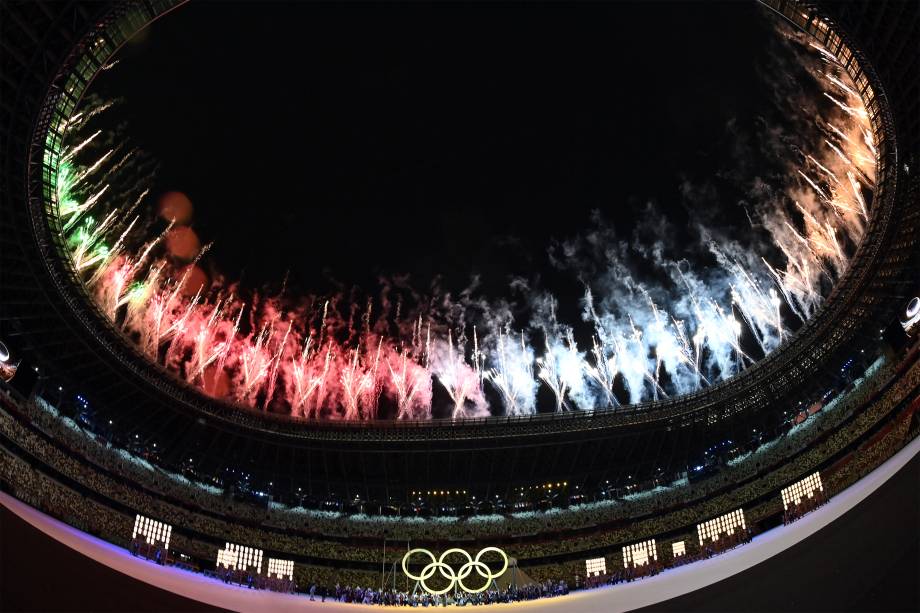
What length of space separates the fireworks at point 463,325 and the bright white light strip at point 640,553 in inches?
358

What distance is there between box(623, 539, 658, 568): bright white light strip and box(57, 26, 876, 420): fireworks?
9.10 metres

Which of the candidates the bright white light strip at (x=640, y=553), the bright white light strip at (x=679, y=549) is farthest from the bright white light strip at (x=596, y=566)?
the bright white light strip at (x=679, y=549)

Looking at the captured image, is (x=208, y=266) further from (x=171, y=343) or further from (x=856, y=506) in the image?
(x=856, y=506)

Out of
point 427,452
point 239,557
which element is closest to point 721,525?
point 427,452

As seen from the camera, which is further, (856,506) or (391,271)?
(391,271)

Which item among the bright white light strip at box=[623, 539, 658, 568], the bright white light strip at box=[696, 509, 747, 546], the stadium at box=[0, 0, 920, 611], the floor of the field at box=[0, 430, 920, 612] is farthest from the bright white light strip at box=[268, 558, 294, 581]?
the bright white light strip at box=[696, 509, 747, 546]

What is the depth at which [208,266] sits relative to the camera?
42.1 m

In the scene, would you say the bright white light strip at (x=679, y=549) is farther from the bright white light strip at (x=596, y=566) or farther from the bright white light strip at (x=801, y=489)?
the bright white light strip at (x=801, y=489)

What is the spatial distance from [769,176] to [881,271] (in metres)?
9.51

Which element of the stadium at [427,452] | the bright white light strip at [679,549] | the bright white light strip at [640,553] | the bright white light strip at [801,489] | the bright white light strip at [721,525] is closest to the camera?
the stadium at [427,452]

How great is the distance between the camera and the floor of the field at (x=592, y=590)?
28.8 m

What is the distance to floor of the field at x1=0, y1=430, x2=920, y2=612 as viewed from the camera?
2880 cm

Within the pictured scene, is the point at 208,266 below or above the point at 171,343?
above

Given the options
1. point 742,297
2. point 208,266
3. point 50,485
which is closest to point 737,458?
point 742,297
